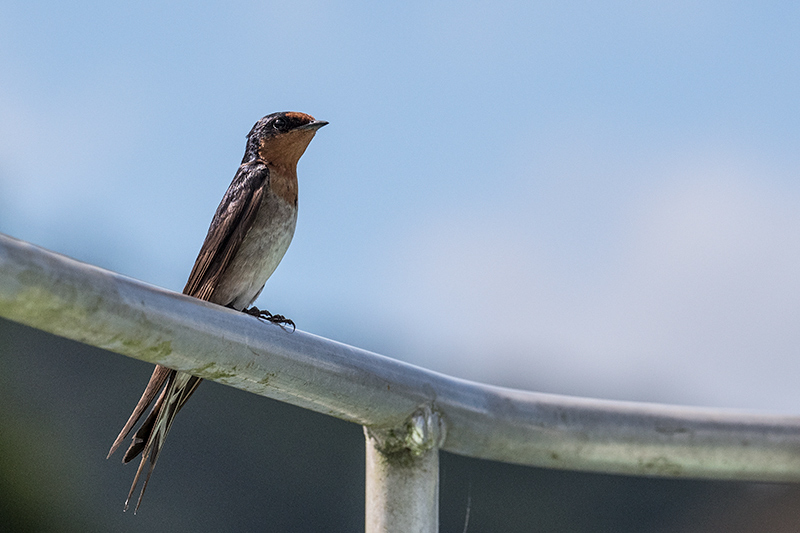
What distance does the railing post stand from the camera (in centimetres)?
108

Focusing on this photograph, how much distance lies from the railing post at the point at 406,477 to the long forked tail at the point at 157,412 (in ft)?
1.31

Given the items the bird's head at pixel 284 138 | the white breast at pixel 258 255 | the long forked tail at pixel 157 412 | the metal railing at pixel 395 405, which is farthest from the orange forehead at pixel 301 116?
the metal railing at pixel 395 405

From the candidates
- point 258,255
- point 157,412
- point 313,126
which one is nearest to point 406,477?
point 157,412

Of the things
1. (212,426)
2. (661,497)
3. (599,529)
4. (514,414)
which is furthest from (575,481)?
(514,414)

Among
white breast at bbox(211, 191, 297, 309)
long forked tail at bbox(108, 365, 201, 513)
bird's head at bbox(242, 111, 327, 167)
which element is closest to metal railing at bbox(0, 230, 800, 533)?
long forked tail at bbox(108, 365, 201, 513)

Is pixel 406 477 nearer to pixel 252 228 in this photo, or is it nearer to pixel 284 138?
pixel 252 228

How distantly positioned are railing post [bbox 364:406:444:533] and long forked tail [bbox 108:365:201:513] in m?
0.40

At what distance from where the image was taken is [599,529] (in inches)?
108

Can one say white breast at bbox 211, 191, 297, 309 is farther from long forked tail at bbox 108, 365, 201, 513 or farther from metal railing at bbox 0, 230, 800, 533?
metal railing at bbox 0, 230, 800, 533

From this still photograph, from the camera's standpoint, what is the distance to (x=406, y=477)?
110cm

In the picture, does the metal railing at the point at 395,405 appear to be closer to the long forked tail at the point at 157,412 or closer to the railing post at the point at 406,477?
the railing post at the point at 406,477

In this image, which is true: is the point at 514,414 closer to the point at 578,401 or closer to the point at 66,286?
the point at 578,401

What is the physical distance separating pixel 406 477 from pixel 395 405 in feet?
0.32

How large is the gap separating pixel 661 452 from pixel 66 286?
2.62 feet
